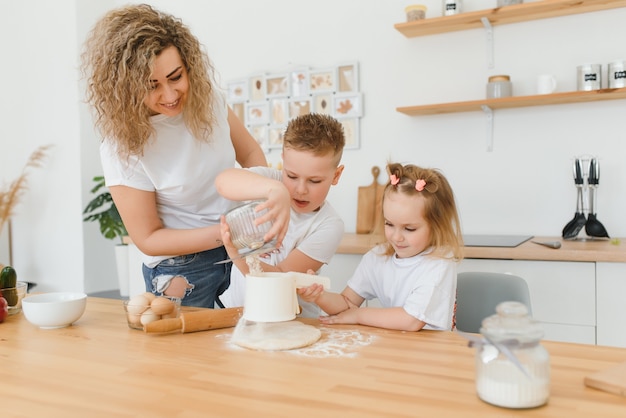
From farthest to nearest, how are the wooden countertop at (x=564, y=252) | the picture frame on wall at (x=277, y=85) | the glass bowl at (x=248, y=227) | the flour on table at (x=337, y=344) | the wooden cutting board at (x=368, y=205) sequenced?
the picture frame on wall at (x=277, y=85)
the wooden cutting board at (x=368, y=205)
the wooden countertop at (x=564, y=252)
the glass bowl at (x=248, y=227)
the flour on table at (x=337, y=344)

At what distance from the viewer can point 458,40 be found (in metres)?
2.79

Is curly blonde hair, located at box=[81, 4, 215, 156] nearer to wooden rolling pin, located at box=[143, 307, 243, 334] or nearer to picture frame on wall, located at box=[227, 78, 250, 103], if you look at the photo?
wooden rolling pin, located at box=[143, 307, 243, 334]

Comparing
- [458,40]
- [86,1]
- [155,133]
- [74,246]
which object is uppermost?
[86,1]

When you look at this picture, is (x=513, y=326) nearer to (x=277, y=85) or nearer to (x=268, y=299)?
(x=268, y=299)

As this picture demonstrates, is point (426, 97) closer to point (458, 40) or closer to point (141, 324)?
point (458, 40)

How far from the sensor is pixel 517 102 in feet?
8.27

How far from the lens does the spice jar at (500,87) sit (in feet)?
8.37

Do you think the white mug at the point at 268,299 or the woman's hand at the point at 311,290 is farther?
the woman's hand at the point at 311,290

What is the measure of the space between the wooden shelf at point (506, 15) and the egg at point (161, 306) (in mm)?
1940

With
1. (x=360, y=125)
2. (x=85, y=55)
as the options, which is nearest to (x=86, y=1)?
(x=360, y=125)

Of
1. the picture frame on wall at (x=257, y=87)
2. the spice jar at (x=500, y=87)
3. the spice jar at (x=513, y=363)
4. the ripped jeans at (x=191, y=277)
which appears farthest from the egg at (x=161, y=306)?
the picture frame on wall at (x=257, y=87)

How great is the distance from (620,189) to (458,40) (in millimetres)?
1013

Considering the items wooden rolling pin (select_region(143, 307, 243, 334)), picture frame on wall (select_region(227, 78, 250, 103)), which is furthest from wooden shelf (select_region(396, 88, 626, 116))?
wooden rolling pin (select_region(143, 307, 243, 334))

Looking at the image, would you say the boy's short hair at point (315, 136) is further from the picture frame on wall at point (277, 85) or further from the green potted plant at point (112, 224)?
the green potted plant at point (112, 224)
